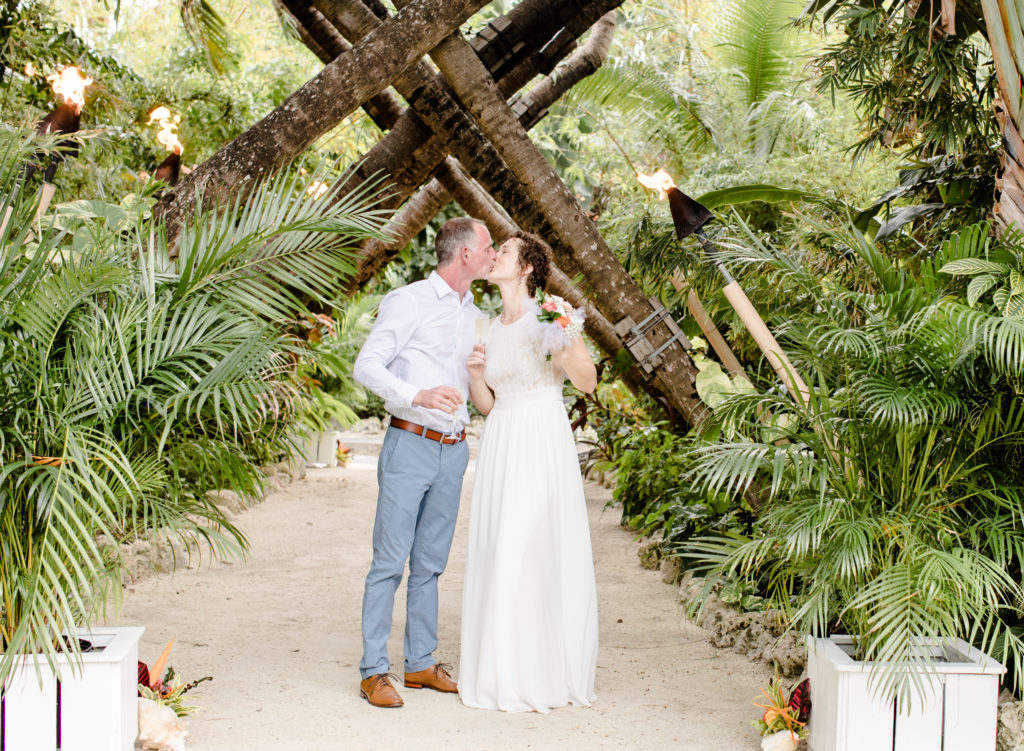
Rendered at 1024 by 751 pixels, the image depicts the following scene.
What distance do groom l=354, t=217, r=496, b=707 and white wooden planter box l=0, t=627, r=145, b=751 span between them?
1.01 metres

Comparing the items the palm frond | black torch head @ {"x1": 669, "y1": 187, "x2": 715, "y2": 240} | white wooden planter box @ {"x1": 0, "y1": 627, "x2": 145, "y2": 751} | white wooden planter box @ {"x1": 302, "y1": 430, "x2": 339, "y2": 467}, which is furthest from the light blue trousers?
white wooden planter box @ {"x1": 302, "y1": 430, "x2": 339, "y2": 467}

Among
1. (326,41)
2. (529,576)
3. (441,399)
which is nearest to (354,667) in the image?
(529,576)

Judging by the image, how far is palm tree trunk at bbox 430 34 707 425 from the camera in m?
5.27

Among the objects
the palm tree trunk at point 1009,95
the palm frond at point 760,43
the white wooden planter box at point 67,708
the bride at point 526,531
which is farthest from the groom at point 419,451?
the palm frond at point 760,43

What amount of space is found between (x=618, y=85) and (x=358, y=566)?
5.94 m

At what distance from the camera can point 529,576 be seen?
3576 millimetres

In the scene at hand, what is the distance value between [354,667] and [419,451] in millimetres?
1129

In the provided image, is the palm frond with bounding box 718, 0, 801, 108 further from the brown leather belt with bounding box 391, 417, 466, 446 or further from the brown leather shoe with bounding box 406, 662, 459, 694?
the brown leather shoe with bounding box 406, 662, 459, 694

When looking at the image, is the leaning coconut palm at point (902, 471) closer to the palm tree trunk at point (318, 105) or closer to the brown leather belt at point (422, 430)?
the brown leather belt at point (422, 430)

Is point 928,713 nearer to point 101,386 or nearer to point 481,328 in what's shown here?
point 481,328

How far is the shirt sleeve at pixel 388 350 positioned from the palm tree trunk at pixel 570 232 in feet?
6.04

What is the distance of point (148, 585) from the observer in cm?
573

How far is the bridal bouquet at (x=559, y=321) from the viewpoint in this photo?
352 centimetres

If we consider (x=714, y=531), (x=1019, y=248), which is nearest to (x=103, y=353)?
(x=1019, y=248)
